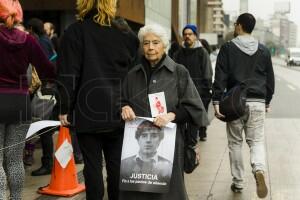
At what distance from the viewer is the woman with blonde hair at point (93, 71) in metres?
3.96

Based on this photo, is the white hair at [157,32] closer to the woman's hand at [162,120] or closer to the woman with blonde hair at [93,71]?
the woman with blonde hair at [93,71]

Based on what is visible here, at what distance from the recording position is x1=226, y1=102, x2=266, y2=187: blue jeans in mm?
5611

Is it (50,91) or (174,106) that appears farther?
(50,91)

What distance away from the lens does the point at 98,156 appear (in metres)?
4.16

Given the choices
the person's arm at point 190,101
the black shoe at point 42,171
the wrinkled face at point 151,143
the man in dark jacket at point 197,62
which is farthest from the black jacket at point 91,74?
the man in dark jacket at point 197,62

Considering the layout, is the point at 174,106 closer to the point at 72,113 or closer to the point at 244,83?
the point at 72,113

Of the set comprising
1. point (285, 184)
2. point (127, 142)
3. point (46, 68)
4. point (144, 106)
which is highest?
point (46, 68)

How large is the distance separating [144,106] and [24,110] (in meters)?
1.06

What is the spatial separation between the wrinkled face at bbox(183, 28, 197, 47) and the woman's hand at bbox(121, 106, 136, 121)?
4518 mm

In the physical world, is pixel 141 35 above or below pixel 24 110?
above

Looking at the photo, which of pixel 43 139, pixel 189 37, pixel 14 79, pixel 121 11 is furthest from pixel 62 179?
pixel 121 11

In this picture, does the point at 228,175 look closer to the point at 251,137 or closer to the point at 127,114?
the point at 251,137

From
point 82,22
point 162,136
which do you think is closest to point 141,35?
point 82,22

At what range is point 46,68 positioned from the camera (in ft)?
14.1
